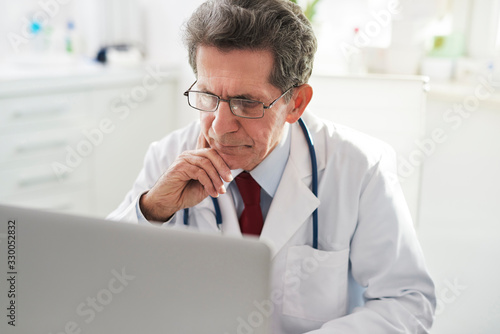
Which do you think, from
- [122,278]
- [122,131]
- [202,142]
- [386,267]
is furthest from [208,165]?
[122,131]

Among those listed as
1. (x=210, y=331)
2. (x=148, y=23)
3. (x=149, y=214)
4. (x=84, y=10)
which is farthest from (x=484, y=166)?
(x=84, y=10)

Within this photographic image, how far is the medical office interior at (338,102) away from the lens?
1.58m

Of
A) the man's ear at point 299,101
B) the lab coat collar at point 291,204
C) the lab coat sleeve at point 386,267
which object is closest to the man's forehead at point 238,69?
the man's ear at point 299,101

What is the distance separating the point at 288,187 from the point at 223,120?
0.24 metres

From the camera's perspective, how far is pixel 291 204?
4.11ft

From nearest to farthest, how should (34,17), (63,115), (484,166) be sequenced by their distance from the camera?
(484,166) → (63,115) → (34,17)

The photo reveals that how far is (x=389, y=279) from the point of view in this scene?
3.89ft

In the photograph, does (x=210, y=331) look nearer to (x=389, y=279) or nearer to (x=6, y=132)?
(x=389, y=279)

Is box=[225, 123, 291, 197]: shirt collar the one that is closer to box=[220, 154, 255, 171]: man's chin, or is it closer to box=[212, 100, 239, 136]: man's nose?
box=[220, 154, 255, 171]: man's chin

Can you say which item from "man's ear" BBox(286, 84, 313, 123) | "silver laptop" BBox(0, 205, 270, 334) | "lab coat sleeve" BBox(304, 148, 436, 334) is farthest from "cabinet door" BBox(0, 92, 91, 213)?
"silver laptop" BBox(0, 205, 270, 334)

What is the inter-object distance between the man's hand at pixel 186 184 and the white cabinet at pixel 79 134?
1637mm

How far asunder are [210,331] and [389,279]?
0.66 metres

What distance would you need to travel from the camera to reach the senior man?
3.74ft

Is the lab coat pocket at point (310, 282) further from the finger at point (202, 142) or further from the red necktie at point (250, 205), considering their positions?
the finger at point (202, 142)
